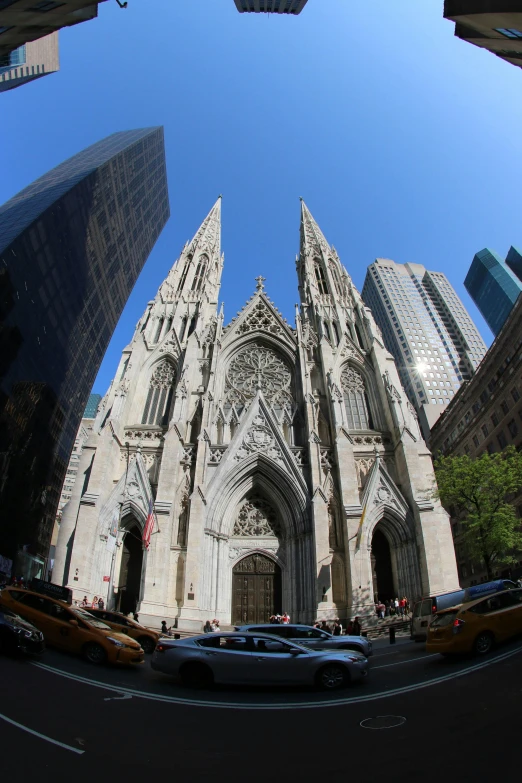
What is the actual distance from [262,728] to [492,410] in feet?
121

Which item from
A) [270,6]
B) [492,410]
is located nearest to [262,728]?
[492,410]

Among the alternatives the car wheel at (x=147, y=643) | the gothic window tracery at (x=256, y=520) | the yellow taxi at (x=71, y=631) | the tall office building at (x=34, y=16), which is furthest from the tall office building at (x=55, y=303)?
the yellow taxi at (x=71, y=631)

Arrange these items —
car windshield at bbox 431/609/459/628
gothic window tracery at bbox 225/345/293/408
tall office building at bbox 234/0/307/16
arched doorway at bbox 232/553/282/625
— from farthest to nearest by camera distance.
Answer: tall office building at bbox 234/0/307/16, gothic window tracery at bbox 225/345/293/408, arched doorway at bbox 232/553/282/625, car windshield at bbox 431/609/459/628

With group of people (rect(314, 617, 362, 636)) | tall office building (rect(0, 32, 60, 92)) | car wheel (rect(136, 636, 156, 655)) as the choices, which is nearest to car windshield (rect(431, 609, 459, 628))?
group of people (rect(314, 617, 362, 636))

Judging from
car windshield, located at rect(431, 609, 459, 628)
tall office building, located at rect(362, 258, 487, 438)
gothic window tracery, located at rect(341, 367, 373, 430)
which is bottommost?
car windshield, located at rect(431, 609, 459, 628)

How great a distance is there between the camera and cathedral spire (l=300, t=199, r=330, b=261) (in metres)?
39.7

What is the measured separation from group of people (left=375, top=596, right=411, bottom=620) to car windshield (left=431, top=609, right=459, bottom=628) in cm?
1144

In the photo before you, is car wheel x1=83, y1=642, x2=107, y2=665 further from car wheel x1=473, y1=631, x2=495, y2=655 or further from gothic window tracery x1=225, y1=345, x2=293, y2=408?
gothic window tracery x1=225, y1=345, x2=293, y2=408

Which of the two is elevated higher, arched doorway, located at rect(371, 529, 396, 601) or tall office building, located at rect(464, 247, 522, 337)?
tall office building, located at rect(464, 247, 522, 337)

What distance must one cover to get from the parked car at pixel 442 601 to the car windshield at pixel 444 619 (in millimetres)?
3660

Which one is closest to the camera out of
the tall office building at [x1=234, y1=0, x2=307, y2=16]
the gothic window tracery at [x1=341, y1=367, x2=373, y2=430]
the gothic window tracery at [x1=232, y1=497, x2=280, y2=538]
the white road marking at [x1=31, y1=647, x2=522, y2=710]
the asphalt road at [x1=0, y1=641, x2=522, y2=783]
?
the asphalt road at [x1=0, y1=641, x2=522, y2=783]

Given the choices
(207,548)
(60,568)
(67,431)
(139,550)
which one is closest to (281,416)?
(207,548)

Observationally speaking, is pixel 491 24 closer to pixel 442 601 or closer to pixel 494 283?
pixel 442 601

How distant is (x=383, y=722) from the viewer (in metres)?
5.08
